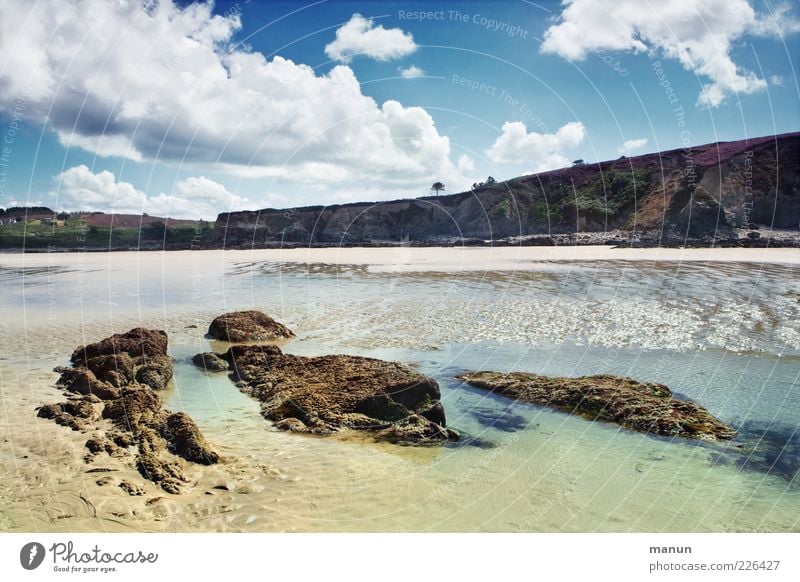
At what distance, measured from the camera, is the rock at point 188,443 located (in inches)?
316

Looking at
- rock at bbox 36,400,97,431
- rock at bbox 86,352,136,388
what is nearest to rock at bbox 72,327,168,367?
rock at bbox 86,352,136,388

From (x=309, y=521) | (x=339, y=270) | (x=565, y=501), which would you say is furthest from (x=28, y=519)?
(x=339, y=270)

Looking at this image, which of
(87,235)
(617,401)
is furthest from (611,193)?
(87,235)

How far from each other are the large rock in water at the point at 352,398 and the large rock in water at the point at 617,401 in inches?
92.7

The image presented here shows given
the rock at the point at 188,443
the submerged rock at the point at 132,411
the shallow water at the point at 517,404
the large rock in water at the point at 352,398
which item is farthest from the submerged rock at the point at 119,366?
the rock at the point at 188,443

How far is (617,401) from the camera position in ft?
35.0

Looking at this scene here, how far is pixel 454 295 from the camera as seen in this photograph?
25.6 meters

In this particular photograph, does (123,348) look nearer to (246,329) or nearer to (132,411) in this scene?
(246,329)

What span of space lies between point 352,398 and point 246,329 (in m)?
8.24

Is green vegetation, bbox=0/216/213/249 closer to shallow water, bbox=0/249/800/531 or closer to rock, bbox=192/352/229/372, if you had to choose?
shallow water, bbox=0/249/800/531

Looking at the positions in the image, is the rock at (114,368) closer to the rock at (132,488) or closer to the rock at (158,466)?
the rock at (158,466)

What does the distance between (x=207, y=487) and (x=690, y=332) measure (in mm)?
15707

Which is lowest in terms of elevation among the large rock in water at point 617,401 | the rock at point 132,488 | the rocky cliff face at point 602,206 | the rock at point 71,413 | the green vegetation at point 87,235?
the rock at point 132,488

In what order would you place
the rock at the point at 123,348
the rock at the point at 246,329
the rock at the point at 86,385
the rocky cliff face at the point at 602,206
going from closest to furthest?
1. the rock at the point at 86,385
2. the rock at the point at 123,348
3. the rock at the point at 246,329
4. the rocky cliff face at the point at 602,206
